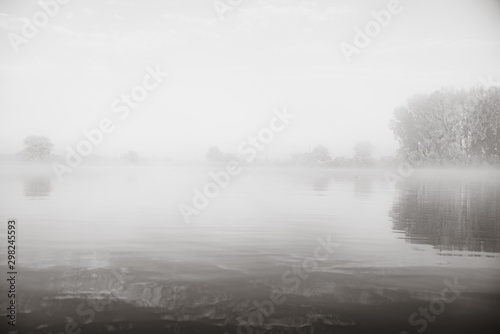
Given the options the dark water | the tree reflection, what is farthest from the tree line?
the dark water

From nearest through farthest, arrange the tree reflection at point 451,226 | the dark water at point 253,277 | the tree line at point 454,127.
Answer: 1. the dark water at point 253,277
2. the tree reflection at point 451,226
3. the tree line at point 454,127

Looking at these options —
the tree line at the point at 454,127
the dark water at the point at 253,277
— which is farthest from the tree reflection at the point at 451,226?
the tree line at the point at 454,127

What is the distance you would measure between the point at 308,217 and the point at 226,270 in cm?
1219

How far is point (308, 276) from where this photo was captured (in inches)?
405

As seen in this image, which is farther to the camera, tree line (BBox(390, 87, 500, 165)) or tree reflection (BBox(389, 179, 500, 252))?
tree line (BBox(390, 87, 500, 165))

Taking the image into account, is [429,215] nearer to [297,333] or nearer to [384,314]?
[384,314]

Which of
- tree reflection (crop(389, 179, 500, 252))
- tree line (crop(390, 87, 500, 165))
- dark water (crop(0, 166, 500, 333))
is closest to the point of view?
dark water (crop(0, 166, 500, 333))

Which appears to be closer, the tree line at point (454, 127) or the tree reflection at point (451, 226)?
the tree reflection at point (451, 226)

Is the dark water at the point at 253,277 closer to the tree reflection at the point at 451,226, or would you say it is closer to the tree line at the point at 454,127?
the tree reflection at the point at 451,226

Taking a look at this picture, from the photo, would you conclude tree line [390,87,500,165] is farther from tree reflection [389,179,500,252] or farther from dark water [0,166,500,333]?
dark water [0,166,500,333]

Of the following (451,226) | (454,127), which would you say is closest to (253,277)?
(451,226)

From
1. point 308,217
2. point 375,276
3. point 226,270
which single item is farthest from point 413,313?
point 308,217

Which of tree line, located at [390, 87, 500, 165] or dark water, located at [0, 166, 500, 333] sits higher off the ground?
tree line, located at [390, 87, 500, 165]

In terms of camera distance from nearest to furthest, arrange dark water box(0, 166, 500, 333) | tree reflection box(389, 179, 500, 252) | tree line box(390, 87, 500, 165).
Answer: dark water box(0, 166, 500, 333) → tree reflection box(389, 179, 500, 252) → tree line box(390, 87, 500, 165)
